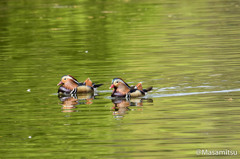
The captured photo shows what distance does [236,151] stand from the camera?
11797mm

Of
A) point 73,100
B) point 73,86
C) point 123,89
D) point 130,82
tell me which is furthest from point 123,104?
point 130,82

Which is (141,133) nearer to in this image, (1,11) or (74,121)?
(74,121)

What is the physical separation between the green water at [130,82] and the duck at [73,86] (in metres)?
0.30

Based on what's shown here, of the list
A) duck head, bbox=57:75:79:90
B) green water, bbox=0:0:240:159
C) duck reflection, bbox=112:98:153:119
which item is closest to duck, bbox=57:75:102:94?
duck head, bbox=57:75:79:90

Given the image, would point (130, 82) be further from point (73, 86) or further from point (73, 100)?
point (73, 100)

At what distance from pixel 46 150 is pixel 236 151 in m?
3.00

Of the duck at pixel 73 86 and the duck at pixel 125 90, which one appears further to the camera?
the duck at pixel 73 86

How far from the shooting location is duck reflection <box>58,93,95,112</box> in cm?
1625

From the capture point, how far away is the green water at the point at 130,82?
12.7 m

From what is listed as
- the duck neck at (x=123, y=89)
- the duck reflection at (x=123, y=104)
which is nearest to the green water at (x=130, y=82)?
the duck reflection at (x=123, y=104)

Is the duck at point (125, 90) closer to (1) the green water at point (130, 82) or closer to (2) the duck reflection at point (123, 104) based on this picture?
(2) the duck reflection at point (123, 104)

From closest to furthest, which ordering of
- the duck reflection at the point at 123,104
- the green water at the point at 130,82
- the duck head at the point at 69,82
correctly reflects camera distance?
the green water at the point at 130,82, the duck reflection at the point at 123,104, the duck head at the point at 69,82

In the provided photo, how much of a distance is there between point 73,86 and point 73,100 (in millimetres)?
809

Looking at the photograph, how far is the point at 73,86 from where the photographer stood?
706 inches
